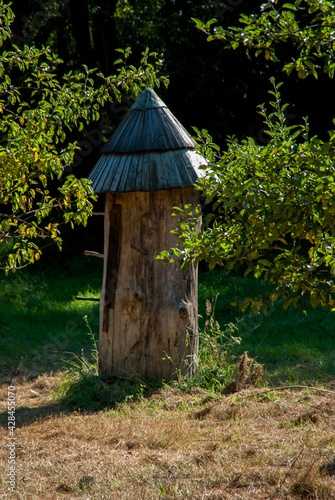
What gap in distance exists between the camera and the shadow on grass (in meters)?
5.18

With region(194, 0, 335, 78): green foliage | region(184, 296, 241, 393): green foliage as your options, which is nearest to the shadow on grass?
region(184, 296, 241, 393): green foliage

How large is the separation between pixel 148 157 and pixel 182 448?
296 centimetres

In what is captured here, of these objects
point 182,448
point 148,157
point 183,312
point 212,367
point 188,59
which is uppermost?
point 188,59

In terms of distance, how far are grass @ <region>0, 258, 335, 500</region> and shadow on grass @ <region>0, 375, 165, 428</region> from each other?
1cm

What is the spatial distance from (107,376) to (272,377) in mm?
1870

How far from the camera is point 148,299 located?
5.65m

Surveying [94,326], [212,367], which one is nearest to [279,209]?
[212,367]

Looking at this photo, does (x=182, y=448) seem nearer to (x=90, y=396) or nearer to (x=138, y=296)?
(x=90, y=396)

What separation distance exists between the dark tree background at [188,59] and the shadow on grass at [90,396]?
759 centimetres

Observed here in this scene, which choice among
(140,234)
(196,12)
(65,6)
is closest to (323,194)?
(140,234)

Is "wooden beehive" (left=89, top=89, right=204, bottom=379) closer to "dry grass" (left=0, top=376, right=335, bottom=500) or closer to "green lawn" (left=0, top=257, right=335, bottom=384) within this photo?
"dry grass" (left=0, top=376, right=335, bottom=500)

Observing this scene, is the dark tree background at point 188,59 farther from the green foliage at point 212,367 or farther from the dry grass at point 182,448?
the dry grass at point 182,448

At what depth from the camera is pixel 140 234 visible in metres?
5.72

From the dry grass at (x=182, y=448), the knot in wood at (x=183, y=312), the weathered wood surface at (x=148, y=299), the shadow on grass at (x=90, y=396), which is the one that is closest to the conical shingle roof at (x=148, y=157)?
the weathered wood surface at (x=148, y=299)
